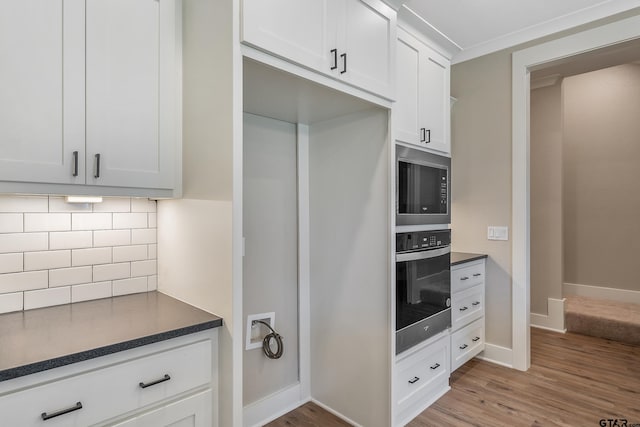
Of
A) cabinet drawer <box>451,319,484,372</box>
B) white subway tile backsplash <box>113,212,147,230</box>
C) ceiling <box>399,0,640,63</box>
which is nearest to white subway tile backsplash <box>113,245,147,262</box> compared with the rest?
white subway tile backsplash <box>113,212,147,230</box>

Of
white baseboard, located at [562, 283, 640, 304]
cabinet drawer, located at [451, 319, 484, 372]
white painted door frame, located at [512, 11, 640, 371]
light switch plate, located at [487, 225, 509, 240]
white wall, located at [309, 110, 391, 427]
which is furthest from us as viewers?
white baseboard, located at [562, 283, 640, 304]

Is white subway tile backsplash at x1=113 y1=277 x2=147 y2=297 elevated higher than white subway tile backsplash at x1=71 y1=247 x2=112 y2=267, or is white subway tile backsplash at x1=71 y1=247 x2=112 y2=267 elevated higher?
white subway tile backsplash at x1=71 y1=247 x2=112 y2=267

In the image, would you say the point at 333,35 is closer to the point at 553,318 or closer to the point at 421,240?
the point at 421,240

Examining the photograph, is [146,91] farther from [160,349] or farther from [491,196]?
[491,196]

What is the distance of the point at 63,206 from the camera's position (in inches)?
60.6

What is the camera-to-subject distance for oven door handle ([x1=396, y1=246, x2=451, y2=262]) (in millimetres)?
1961

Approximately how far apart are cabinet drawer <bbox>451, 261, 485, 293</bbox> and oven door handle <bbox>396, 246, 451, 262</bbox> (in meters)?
0.37

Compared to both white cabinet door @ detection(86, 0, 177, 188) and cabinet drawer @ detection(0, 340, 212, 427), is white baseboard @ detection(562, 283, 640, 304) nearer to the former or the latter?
cabinet drawer @ detection(0, 340, 212, 427)

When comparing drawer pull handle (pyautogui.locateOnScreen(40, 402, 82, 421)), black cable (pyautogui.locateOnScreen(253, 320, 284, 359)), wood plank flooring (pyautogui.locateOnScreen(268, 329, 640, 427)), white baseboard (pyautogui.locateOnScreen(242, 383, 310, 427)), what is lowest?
wood plank flooring (pyautogui.locateOnScreen(268, 329, 640, 427))

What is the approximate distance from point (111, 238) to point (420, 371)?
1900 mm

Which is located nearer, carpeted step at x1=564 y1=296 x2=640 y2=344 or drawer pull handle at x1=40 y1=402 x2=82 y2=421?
drawer pull handle at x1=40 y1=402 x2=82 y2=421

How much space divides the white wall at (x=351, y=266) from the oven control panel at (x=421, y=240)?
0.11 m

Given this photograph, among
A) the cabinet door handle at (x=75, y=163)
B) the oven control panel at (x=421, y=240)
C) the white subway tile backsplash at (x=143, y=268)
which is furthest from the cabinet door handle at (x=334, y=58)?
the white subway tile backsplash at (x=143, y=268)

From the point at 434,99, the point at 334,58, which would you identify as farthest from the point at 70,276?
the point at 434,99
